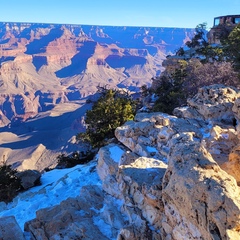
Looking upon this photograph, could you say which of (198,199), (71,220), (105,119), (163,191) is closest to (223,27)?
(105,119)

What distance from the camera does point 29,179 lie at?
19.0 m

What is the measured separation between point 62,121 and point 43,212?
118372 mm

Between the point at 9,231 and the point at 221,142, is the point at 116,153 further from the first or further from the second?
the point at 9,231

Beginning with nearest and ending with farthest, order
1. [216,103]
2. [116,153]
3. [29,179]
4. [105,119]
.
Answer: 1. [116,153]
2. [216,103]
3. [29,179]
4. [105,119]

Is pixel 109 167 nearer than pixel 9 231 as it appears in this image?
No

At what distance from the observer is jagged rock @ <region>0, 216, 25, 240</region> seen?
965 centimetres

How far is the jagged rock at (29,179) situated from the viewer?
1870 centimetres

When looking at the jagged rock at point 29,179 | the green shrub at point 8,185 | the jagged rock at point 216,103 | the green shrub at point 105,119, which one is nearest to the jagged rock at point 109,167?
the jagged rock at point 216,103

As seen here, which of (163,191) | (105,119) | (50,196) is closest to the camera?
(163,191)

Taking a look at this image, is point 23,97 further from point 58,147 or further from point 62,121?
point 58,147

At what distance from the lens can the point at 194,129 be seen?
1381cm

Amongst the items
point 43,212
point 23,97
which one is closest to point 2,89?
point 23,97

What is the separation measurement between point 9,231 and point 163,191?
532 centimetres

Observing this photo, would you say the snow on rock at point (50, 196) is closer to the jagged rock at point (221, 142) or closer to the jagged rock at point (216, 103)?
the jagged rock at point (221, 142)
